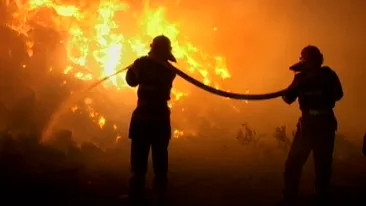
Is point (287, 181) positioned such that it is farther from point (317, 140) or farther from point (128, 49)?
point (128, 49)

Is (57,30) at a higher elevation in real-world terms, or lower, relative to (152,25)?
lower

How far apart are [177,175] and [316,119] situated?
3.43 meters

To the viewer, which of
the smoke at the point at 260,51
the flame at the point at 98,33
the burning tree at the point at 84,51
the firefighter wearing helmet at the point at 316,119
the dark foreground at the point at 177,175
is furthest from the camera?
the smoke at the point at 260,51

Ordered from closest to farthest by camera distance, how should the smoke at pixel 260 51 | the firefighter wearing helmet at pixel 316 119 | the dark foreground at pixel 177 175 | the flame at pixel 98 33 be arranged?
1. the firefighter wearing helmet at pixel 316 119
2. the dark foreground at pixel 177 175
3. the flame at pixel 98 33
4. the smoke at pixel 260 51

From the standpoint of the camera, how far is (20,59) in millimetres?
13164

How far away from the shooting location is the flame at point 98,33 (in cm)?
1383

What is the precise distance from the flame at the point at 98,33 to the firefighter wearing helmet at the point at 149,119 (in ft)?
21.6

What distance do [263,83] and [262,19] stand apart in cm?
337

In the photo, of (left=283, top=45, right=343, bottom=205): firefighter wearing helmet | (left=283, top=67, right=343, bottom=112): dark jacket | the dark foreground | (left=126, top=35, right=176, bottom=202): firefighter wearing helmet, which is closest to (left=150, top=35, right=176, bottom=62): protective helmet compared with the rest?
(left=126, top=35, right=176, bottom=202): firefighter wearing helmet

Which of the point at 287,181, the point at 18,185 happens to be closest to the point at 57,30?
the point at 18,185

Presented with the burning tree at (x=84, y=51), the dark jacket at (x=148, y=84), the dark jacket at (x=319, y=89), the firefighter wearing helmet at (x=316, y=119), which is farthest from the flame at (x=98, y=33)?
the dark jacket at (x=319, y=89)

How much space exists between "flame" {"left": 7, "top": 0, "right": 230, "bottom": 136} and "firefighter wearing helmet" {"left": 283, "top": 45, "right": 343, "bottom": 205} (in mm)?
7652

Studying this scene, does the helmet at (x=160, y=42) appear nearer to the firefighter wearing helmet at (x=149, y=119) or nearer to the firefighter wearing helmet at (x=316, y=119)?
the firefighter wearing helmet at (x=149, y=119)

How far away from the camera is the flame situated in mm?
13828
